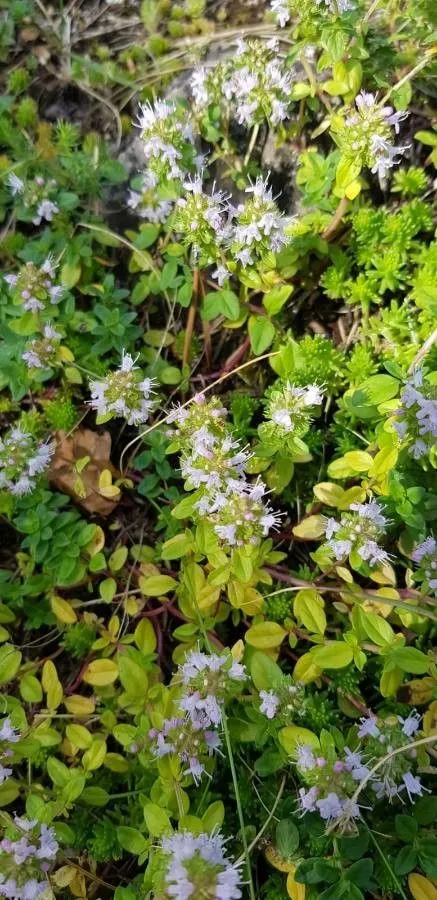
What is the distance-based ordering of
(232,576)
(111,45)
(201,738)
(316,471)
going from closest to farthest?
(201,738)
(232,576)
(316,471)
(111,45)

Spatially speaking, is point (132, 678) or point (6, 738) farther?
point (132, 678)

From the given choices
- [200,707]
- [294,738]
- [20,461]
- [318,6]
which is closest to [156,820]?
[200,707]

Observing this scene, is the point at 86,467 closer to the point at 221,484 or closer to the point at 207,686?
the point at 221,484

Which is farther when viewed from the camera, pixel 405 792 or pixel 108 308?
pixel 108 308

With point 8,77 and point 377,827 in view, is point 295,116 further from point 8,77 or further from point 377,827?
point 377,827

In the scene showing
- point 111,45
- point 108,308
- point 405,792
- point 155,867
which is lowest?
point 405,792

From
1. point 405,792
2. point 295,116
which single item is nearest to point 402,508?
point 405,792

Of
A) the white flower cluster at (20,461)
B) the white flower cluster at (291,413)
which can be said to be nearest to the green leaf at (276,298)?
the white flower cluster at (291,413)
